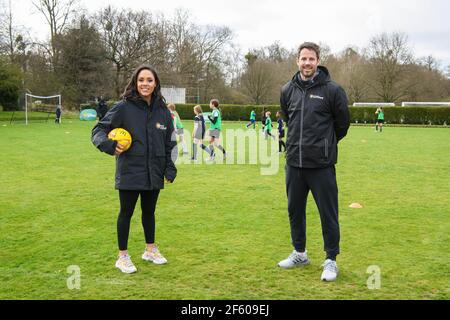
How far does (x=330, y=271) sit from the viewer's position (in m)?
4.58

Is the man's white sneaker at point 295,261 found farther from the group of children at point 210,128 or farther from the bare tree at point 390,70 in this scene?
the bare tree at point 390,70

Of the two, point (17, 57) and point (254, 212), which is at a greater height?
point (17, 57)

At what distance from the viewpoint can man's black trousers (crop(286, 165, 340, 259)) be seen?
15.0 ft

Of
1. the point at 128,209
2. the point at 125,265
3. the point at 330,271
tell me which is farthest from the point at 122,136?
the point at 330,271

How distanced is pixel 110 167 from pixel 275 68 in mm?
56868

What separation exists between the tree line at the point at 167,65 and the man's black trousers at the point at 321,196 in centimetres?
4087

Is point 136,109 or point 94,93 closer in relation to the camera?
point 136,109

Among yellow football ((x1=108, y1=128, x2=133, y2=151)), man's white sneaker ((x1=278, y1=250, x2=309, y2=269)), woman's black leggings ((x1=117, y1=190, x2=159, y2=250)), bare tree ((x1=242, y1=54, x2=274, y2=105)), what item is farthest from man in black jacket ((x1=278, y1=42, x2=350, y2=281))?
bare tree ((x1=242, y1=54, x2=274, y2=105))

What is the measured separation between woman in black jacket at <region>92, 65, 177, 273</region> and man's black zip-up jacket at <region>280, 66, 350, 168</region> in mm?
1393

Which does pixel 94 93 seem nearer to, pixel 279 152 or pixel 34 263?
pixel 279 152

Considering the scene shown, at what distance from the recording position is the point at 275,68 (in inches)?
2635

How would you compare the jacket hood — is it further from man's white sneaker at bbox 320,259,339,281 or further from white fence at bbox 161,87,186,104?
white fence at bbox 161,87,186,104
